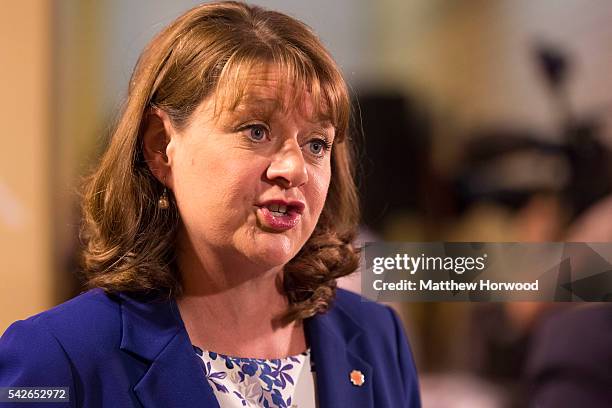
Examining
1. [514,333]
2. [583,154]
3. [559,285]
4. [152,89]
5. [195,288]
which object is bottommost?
[514,333]

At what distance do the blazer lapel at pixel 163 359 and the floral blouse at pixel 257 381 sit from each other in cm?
4

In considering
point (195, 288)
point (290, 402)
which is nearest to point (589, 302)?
point (290, 402)

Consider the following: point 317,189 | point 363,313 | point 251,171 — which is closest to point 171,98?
point 251,171

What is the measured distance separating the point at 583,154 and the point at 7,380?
4.77 feet

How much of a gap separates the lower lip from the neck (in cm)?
10

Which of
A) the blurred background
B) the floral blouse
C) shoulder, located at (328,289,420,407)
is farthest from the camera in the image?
the blurred background

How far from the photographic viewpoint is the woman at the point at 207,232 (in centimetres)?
138

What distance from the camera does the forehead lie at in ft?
4.52

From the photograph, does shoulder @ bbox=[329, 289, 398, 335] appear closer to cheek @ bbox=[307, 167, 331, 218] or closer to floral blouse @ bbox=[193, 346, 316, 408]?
floral blouse @ bbox=[193, 346, 316, 408]

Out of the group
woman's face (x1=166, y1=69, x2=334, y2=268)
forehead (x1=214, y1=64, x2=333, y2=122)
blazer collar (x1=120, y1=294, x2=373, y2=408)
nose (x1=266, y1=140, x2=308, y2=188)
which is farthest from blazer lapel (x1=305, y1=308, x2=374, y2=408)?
forehead (x1=214, y1=64, x2=333, y2=122)

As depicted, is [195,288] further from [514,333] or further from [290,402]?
[514,333]

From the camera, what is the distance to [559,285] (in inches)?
81.2

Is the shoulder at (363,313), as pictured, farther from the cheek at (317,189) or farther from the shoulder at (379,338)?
the cheek at (317,189)

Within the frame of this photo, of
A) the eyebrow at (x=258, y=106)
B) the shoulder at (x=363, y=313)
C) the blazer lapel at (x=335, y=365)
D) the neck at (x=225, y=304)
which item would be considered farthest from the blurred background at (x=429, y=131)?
the eyebrow at (x=258, y=106)
